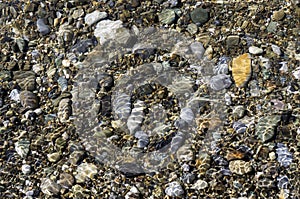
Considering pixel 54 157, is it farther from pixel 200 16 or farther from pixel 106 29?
pixel 200 16

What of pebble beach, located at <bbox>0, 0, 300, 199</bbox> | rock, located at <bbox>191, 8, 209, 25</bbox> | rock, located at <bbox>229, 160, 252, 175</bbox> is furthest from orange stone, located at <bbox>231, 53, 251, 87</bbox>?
Answer: rock, located at <bbox>229, 160, 252, 175</bbox>

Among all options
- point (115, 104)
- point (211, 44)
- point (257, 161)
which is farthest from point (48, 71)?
point (257, 161)

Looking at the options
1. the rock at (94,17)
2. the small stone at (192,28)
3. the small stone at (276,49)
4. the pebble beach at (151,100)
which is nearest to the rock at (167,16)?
the pebble beach at (151,100)

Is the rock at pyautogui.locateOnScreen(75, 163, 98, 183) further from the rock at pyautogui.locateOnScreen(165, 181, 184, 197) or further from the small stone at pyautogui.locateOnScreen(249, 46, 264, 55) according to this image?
the small stone at pyautogui.locateOnScreen(249, 46, 264, 55)

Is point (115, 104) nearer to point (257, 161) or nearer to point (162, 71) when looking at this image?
point (162, 71)

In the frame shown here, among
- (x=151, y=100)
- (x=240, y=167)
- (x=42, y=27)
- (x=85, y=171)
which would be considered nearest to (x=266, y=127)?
(x=240, y=167)

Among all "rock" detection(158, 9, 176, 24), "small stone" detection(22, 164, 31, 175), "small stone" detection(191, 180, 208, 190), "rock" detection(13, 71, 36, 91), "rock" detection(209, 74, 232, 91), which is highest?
"rock" detection(158, 9, 176, 24)
